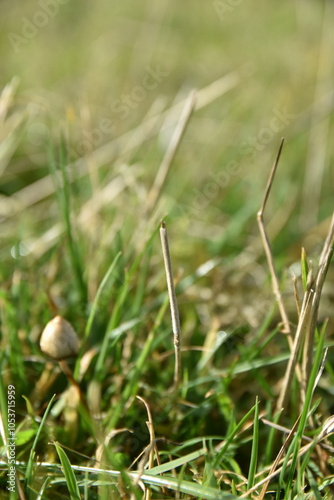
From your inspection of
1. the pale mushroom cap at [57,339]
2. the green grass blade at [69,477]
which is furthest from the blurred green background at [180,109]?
the green grass blade at [69,477]

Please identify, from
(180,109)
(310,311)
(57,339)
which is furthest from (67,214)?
(180,109)

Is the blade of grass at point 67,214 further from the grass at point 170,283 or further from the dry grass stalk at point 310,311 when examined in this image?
the dry grass stalk at point 310,311

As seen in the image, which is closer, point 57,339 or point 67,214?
point 57,339

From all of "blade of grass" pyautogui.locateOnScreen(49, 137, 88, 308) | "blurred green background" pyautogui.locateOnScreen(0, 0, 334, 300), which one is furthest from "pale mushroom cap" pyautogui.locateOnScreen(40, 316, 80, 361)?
"blurred green background" pyautogui.locateOnScreen(0, 0, 334, 300)

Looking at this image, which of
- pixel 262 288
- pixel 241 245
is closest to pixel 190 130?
pixel 241 245

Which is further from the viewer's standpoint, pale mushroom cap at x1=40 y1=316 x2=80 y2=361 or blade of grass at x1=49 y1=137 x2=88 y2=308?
blade of grass at x1=49 y1=137 x2=88 y2=308

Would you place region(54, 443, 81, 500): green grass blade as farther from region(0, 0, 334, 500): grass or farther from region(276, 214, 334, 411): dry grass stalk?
region(276, 214, 334, 411): dry grass stalk

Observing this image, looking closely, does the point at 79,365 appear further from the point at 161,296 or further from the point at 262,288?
the point at 262,288

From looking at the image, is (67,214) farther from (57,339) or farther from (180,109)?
(180,109)

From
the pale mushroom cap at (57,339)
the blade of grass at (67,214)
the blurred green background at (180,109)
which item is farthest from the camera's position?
the blurred green background at (180,109)
